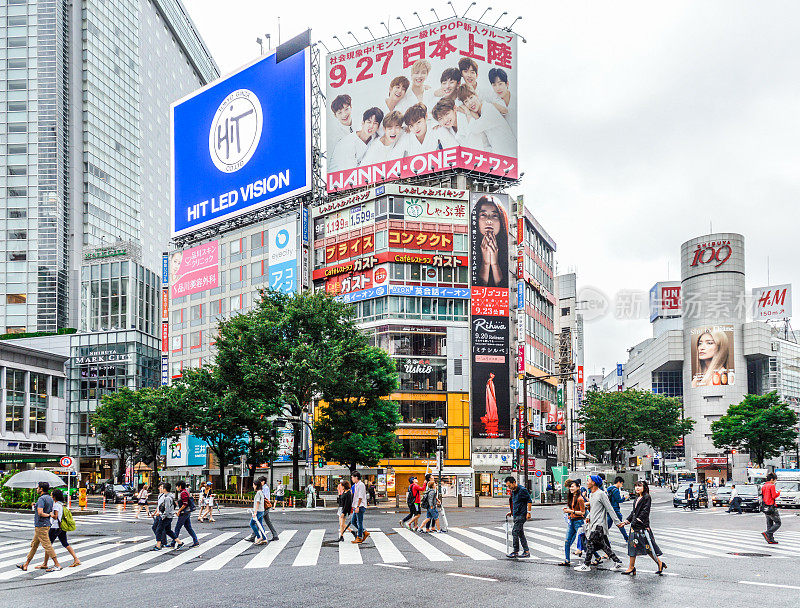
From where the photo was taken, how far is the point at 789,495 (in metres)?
51.6

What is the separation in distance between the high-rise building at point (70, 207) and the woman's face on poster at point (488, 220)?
52.0 meters

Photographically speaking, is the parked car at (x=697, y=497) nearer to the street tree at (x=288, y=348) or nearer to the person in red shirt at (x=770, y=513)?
the street tree at (x=288, y=348)

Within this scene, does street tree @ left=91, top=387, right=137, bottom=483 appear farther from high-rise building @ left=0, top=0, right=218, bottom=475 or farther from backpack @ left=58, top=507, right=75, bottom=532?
backpack @ left=58, top=507, right=75, bottom=532

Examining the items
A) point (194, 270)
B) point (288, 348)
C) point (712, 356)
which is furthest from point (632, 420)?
point (288, 348)

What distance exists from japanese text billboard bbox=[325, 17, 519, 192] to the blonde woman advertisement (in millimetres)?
81901

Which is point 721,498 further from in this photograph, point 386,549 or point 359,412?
point 386,549

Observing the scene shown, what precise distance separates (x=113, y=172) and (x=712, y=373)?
104 metres

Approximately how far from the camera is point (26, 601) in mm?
14242

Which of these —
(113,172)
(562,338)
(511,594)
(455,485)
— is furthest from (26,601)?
(113,172)

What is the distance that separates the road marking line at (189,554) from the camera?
18.5 metres

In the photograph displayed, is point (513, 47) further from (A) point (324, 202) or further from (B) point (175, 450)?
(B) point (175, 450)

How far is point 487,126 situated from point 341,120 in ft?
48.1

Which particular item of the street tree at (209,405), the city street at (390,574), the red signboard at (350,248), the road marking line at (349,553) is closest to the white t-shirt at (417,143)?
the red signboard at (350,248)

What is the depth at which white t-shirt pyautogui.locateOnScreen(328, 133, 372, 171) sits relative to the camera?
8405cm
